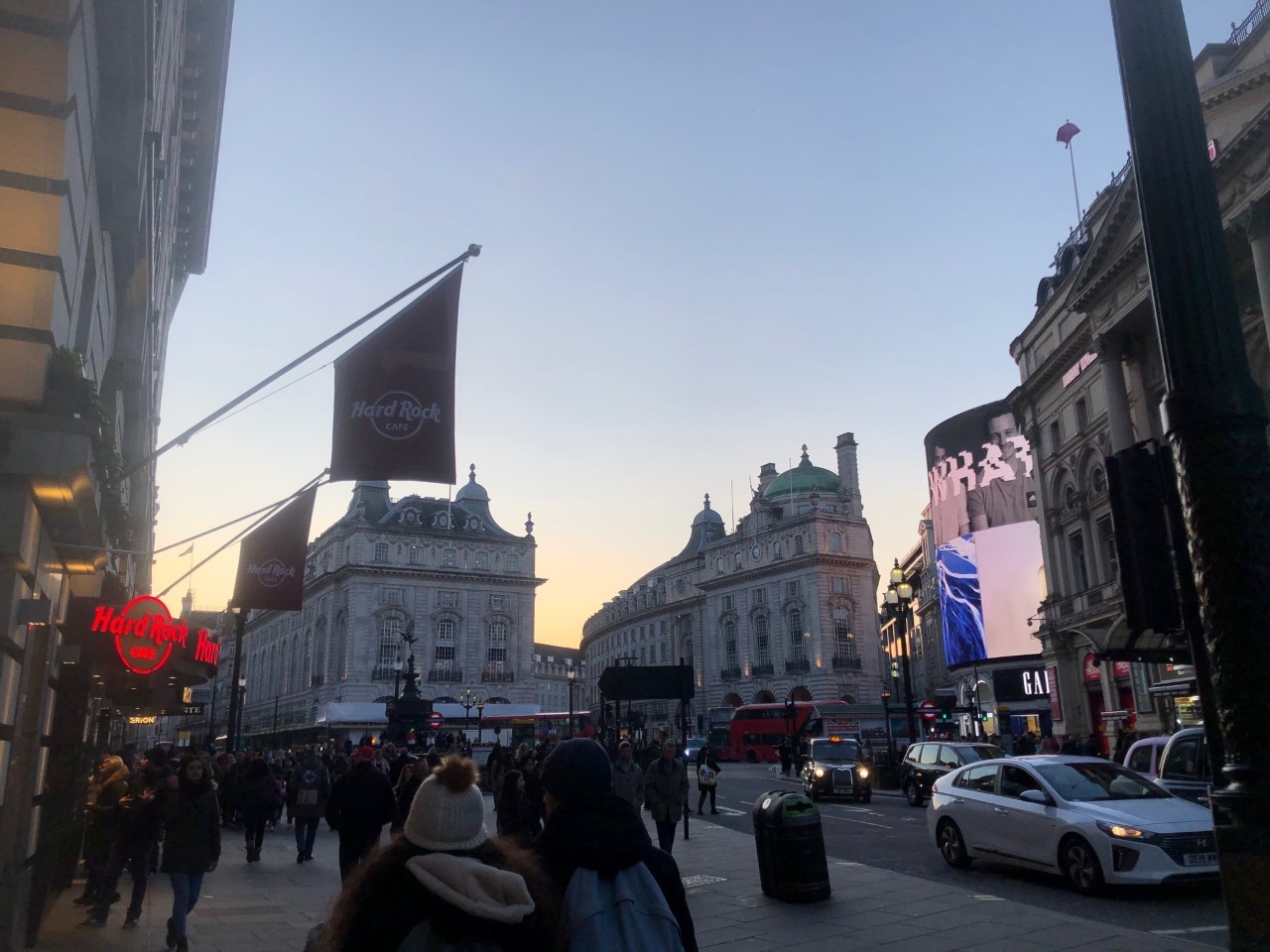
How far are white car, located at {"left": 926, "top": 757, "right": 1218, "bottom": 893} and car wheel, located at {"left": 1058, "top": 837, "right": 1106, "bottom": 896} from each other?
0.01 meters

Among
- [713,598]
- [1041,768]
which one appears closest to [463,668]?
[713,598]

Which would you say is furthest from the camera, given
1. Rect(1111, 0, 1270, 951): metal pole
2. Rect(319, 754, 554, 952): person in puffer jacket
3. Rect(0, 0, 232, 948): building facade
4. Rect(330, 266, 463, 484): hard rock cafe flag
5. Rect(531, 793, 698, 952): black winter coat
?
Rect(330, 266, 463, 484): hard rock cafe flag

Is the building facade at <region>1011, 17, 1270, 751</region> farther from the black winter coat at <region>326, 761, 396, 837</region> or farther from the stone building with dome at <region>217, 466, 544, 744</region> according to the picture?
the stone building with dome at <region>217, 466, 544, 744</region>

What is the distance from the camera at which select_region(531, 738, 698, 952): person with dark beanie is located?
3451 millimetres

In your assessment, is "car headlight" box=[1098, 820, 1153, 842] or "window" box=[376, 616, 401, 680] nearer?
"car headlight" box=[1098, 820, 1153, 842]

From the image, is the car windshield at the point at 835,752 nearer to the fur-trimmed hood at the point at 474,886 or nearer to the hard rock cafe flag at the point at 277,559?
the hard rock cafe flag at the point at 277,559

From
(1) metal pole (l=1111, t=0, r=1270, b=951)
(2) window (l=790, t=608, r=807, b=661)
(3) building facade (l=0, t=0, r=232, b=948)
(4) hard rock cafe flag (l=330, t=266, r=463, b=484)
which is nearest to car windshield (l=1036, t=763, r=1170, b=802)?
(4) hard rock cafe flag (l=330, t=266, r=463, b=484)

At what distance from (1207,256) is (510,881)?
144 inches

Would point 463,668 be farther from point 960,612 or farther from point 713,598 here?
point 960,612

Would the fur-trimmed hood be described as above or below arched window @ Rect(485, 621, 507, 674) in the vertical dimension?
below

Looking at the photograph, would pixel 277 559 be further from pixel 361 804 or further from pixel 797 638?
pixel 797 638

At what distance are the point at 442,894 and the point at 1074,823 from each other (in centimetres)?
1080

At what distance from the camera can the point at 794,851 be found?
11227mm

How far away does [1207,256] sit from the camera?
4.11m
